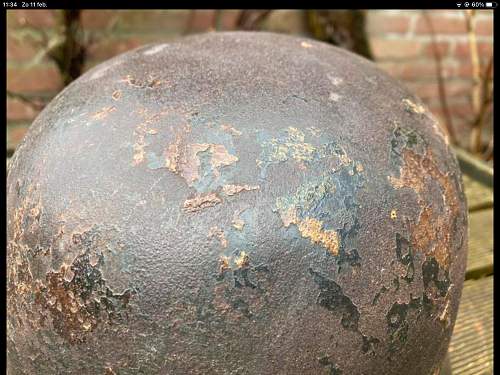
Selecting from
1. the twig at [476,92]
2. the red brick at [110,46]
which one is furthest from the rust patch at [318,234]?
the twig at [476,92]

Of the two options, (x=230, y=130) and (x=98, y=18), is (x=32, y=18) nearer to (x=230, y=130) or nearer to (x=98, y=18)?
(x=98, y=18)

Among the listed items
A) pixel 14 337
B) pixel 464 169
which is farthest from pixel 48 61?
pixel 464 169

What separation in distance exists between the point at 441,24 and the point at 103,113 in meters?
2.24

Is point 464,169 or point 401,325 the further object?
point 464,169

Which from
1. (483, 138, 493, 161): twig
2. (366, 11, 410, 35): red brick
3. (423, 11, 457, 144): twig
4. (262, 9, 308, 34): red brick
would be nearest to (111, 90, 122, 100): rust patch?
(262, 9, 308, 34): red brick

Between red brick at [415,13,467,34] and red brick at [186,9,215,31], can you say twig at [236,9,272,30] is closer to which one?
red brick at [186,9,215,31]

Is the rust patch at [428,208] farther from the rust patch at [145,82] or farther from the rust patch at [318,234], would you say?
the rust patch at [145,82]

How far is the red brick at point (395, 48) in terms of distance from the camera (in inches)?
104

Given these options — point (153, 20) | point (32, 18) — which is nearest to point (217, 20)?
point (153, 20)

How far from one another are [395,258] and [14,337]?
0.64m

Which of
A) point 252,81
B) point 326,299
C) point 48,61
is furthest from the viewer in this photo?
point 48,61

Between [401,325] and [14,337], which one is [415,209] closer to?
→ [401,325]

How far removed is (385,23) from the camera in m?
2.63

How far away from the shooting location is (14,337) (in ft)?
3.16
